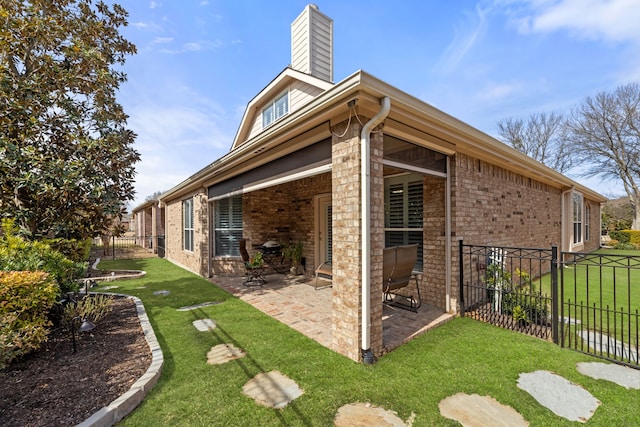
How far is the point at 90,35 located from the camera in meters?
5.23

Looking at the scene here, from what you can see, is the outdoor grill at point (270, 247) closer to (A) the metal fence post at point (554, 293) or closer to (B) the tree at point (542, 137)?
(A) the metal fence post at point (554, 293)

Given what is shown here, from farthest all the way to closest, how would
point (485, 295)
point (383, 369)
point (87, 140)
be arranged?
1. point (485, 295)
2. point (87, 140)
3. point (383, 369)

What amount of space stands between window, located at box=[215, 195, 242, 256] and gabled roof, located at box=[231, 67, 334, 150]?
1.70 meters

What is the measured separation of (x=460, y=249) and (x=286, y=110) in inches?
263

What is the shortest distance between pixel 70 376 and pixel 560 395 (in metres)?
4.65

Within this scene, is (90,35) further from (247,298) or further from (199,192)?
(247,298)

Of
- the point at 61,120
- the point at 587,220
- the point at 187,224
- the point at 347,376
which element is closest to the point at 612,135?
the point at 587,220

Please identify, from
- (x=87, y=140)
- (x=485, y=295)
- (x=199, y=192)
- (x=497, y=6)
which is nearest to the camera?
(x=87, y=140)

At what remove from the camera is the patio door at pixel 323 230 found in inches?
292

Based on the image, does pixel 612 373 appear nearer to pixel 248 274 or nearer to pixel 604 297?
pixel 604 297

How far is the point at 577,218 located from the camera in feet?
39.9

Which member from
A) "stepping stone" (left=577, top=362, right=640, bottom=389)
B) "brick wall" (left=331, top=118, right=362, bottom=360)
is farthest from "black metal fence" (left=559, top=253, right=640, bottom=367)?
"brick wall" (left=331, top=118, right=362, bottom=360)

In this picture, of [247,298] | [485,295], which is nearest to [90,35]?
[247,298]

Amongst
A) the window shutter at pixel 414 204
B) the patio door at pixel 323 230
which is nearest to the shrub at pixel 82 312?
the patio door at pixel 323 230
